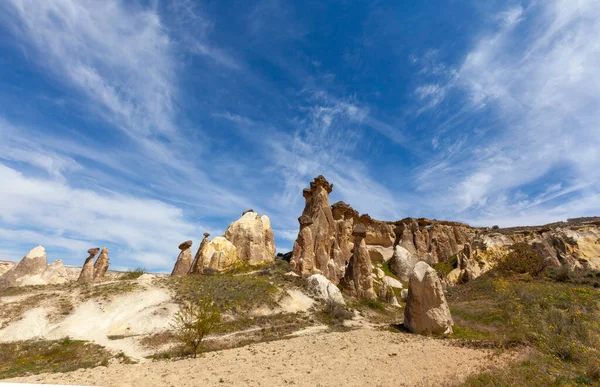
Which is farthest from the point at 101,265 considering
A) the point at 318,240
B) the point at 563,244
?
the point at 563,244

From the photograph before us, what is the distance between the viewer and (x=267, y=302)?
21.8 meters

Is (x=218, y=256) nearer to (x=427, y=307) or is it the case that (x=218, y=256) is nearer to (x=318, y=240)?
(x=318, y=240)

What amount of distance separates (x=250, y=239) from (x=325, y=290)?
1278 centimetres

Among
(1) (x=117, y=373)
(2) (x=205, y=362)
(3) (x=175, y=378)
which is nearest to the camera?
(3) (x=175, y=378)

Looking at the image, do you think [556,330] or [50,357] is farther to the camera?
[50,357]

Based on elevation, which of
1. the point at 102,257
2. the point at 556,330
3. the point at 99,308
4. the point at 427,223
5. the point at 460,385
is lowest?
the point at 460,385

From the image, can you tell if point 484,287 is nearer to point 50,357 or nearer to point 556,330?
point 556,330

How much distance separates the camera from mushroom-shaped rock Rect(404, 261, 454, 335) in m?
14.5

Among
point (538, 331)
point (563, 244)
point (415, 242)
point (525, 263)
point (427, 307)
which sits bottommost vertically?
point (538, 331)

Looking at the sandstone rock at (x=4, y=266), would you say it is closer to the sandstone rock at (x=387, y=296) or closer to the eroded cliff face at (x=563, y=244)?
the sandstone rock at (x=387, y=296)

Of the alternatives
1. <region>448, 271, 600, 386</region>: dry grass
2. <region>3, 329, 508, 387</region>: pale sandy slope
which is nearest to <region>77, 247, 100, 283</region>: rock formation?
<region>3, 329, 508, 387</region>: pale sandy slope

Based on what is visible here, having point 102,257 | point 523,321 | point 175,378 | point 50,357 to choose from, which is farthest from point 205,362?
point 102,257

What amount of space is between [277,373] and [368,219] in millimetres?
45629

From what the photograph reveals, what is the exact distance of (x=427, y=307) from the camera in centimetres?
1496
